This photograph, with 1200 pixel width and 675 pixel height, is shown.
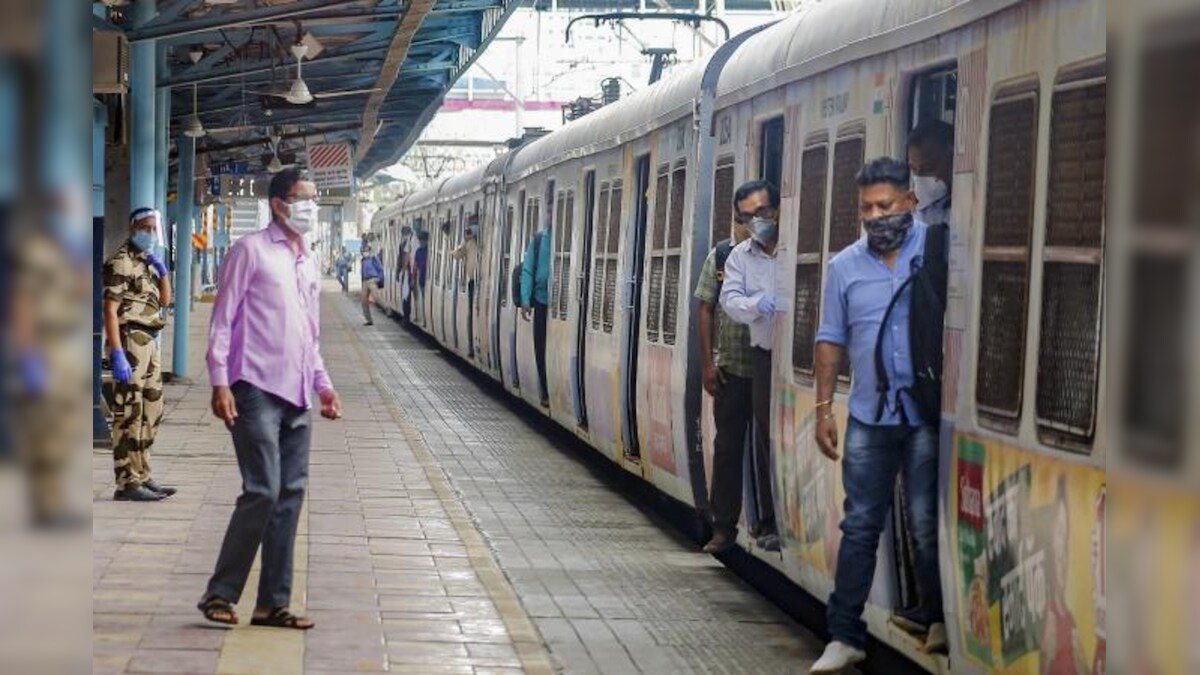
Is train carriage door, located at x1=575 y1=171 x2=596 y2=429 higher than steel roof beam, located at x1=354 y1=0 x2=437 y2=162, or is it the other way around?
steel roof beam, located at x1=354 y1=0 x2=437 y2=162

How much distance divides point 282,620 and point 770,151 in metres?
3.11

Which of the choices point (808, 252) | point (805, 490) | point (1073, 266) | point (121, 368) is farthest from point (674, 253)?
point (1073, 266)

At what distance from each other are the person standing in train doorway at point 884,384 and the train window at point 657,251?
5077 millimetres

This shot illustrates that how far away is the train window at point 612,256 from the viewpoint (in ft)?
44.2

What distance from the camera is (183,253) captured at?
25.4 m

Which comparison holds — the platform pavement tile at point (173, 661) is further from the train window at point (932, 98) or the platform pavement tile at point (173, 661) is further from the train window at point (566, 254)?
the train window at point (566, 254)

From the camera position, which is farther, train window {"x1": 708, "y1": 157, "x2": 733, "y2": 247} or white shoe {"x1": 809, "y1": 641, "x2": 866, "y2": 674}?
train window {"x1": 708, "y1": 157, "x2": 733, "y2": 247}

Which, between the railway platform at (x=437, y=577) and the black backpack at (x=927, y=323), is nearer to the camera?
the black backpack at (x=927, y=323)

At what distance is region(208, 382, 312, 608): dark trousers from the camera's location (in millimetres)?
7148

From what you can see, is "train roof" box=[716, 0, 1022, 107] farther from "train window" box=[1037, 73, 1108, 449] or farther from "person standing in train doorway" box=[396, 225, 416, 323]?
"person standing in train doorway" box=[396, 225, 416, 323]

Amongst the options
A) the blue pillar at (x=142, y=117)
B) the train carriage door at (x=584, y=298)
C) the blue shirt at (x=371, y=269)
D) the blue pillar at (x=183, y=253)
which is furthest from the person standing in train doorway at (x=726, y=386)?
the blue shirt at (x=371, y=269)

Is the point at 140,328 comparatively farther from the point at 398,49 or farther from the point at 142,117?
the point at 398,49

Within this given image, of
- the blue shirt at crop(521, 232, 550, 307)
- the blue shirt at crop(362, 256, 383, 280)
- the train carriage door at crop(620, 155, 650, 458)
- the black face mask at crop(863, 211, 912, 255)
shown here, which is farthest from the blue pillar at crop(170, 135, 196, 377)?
the black face mask at crop(863, 211, 912, 255)

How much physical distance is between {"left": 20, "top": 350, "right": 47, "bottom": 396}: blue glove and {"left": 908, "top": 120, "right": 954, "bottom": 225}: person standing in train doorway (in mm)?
5187
